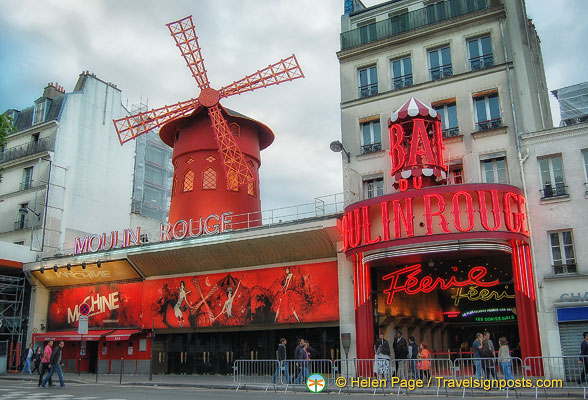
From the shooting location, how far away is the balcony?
1682cm

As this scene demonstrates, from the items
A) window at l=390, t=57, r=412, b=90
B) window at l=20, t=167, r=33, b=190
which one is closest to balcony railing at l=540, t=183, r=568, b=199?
window at l=390, t=57, r=412, b=90

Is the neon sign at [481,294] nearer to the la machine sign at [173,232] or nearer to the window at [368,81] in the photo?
the window at [368,81]

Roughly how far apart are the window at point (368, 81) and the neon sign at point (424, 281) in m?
5.70

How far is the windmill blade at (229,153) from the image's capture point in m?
21.9

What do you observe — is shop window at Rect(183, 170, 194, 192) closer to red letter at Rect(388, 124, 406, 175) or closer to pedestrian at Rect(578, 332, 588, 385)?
red letter at Rect(388, 124, 406, 175)

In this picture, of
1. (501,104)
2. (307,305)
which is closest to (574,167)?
(501,104)

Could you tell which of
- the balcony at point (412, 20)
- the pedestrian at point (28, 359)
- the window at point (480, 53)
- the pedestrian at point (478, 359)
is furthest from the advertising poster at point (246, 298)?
the balcony at point (412, 20)

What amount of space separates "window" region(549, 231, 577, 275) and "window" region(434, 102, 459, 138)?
12.6 ft

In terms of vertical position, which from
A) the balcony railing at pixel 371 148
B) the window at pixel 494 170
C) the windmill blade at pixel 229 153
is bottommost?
the window at pixel 494 170

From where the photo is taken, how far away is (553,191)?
14461 mm

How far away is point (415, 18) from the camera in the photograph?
1761 cm

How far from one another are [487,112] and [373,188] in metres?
3.81

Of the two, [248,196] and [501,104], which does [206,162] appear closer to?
[248,196]

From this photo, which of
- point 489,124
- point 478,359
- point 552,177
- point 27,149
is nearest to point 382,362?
point 478,359
